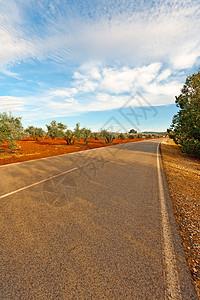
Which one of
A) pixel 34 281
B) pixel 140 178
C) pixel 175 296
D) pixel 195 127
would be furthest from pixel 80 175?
pixel 195 127

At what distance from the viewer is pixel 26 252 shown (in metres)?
2.19

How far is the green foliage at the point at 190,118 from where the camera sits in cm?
1201

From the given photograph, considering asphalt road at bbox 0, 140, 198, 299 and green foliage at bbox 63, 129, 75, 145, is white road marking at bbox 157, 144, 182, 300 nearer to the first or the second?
asphalt road at bbox 0, 140, 198, 299

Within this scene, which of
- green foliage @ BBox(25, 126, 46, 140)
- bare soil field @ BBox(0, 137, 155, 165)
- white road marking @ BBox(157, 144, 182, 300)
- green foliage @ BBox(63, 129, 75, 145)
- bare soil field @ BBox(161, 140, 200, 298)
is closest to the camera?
white road marking @ BBox(157, 144, 182, 300)

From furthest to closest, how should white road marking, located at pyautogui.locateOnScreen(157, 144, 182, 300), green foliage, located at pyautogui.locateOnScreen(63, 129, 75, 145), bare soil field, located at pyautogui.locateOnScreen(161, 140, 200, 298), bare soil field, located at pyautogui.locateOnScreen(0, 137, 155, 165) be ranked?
green foliage, located at pyautogui.locateOnScreen(63, 129, 75, 145) → bare soil field, located at pyautogui.locateOnScreen(0, 137, 155, 165) → bare soil field, located at pyautogui.locateOnScreen(161, 140, 200, 298) → white road marking, located at pyautogui.locateOnScreen(157, 144, 182, 300)

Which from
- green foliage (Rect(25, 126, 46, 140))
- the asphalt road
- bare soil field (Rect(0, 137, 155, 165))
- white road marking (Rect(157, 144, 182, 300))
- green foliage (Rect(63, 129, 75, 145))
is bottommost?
white road marking (Rect(157, 144, 182, 300))

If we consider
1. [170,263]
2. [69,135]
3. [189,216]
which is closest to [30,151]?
[69,135]

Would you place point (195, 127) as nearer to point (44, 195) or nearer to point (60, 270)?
point (44, 195)

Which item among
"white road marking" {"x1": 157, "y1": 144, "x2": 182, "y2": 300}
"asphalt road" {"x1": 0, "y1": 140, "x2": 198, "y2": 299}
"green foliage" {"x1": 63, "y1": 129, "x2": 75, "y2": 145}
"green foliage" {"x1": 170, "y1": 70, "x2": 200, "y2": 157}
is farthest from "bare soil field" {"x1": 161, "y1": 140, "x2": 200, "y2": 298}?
"green foliage" {"x1": 63, "y1": 129, "x2": 75, "y2": 145}

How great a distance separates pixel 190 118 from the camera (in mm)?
12258

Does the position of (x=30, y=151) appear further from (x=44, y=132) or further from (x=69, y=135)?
(x=44, y=132)

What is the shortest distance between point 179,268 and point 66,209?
8.32ft

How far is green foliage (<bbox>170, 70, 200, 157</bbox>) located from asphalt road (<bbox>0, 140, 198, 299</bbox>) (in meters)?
10.4

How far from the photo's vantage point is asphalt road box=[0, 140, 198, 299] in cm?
168
